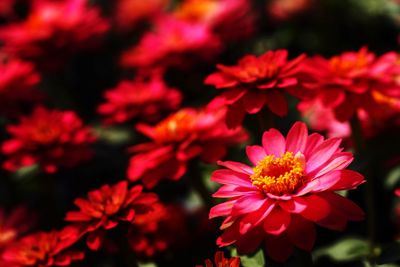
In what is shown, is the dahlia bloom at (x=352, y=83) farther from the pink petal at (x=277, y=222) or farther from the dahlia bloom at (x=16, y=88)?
the dahlia bloom at (x=16, y=88)

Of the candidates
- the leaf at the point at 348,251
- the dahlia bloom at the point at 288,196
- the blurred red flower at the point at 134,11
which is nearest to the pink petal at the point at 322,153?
the dahlia bloom at the point at 288,196

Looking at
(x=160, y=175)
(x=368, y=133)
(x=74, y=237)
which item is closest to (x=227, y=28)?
(x=368, y=133)

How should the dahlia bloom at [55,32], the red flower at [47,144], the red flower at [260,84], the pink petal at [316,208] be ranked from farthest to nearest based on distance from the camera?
the dahlia bloom at [55,32], the red flower at [47,144], the red flower at [260,84], the pink petal at [316,208]

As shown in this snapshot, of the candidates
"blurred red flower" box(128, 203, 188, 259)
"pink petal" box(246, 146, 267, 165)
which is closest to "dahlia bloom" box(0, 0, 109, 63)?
"blurred red flower" box(128, 203, 188, 259)

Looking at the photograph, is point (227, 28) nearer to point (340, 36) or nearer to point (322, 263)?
point (340, 36)

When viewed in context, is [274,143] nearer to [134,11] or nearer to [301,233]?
[301,233]
